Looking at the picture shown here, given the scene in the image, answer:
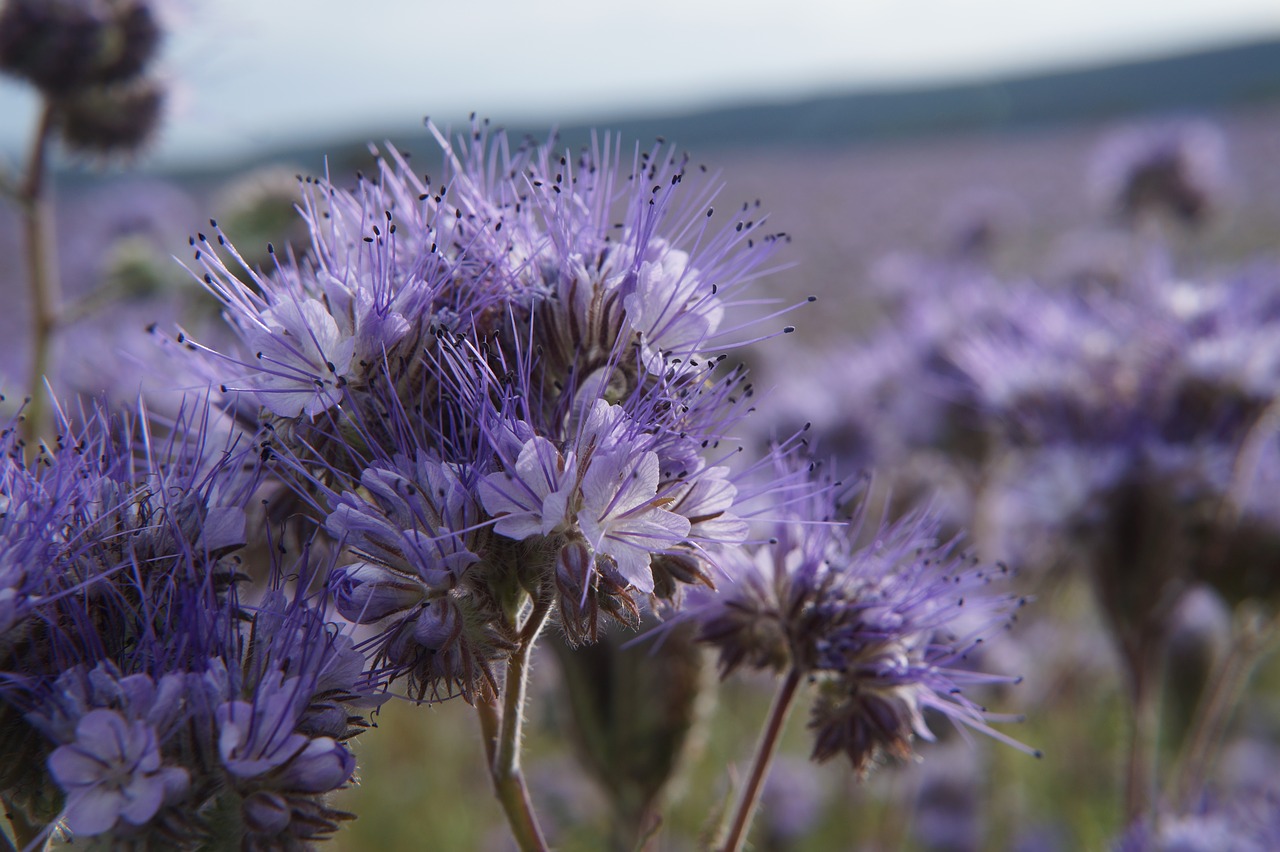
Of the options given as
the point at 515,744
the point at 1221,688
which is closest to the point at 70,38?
the point at 515,744

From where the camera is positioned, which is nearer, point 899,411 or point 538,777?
point 899,411

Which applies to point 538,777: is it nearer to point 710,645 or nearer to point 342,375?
point 710,645

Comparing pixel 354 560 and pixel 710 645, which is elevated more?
pixel 354 560

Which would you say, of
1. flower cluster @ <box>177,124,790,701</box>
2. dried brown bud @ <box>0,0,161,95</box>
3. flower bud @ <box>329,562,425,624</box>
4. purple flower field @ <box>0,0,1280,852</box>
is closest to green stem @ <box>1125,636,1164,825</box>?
purple flower field @ <box>0,0,1280,852</box>

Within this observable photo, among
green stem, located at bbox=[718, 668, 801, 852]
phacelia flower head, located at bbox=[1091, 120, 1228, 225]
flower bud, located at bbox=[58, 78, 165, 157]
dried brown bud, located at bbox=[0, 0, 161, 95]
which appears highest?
dried brown bud, located at bbox=[0, 0, 161, 95]

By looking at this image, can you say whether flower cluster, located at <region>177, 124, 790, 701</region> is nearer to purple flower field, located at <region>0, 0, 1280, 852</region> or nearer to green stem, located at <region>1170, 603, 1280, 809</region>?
purple flower field, located at <region>0, 0, 1280, 852</region>

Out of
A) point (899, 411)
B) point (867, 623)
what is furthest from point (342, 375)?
point (899, 411)
